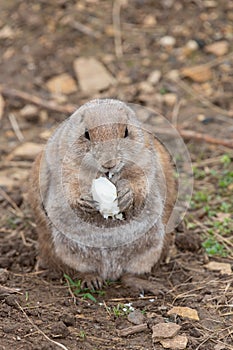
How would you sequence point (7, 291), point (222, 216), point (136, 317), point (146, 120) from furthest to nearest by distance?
point (146, 120), point (222, 216), point (7, 291), point (136, 317)

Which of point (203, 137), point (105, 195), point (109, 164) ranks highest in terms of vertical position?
point (109, 164)

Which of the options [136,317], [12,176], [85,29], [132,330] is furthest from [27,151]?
[132,330]

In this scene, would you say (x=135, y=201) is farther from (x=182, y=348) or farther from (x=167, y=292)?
(x=182, y=348)

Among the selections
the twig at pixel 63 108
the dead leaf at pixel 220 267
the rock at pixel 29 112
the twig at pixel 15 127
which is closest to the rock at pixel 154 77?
the twig at pixel 63 108

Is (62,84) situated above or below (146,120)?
above

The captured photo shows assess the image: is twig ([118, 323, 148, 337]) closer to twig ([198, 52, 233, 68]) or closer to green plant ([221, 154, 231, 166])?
green plant ([221, 154, 231, 166])

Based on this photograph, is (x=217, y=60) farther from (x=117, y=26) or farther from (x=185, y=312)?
(x=185, y=312)

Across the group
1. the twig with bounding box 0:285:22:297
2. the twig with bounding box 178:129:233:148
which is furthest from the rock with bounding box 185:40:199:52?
the twig with bounding box 0:285:22:297
